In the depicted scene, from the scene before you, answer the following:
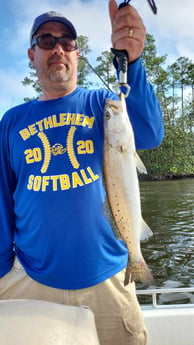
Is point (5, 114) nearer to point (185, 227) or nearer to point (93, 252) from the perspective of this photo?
point (93, 252)

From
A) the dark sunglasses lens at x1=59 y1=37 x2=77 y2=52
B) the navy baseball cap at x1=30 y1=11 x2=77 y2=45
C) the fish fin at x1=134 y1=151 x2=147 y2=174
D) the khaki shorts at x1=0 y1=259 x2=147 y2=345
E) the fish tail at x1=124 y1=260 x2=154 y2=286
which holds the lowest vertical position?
the khaki shorts at x1=0 y1=259 x2=147 y2=345

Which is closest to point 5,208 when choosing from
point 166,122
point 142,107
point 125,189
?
point 125,189

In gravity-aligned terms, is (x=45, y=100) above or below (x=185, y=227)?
above

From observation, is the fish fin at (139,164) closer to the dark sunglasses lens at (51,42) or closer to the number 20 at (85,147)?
the number 20 at (85,147)

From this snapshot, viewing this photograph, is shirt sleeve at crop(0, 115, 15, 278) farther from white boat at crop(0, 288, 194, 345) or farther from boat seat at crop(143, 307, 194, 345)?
boat seat at crop(143, 307, 194, 345)

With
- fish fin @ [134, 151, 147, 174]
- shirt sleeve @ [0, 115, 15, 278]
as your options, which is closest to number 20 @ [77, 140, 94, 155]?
fish fin @ [134, 151, 147, 174]

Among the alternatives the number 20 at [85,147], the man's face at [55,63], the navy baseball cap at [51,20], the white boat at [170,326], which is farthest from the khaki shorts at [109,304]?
the navy baseball cap at [51,20]

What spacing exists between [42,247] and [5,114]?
986 mm

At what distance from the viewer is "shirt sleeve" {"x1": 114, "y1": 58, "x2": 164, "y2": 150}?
188 centimetres

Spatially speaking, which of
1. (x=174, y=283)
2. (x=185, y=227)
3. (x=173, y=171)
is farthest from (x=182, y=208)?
(x=173, y=171)

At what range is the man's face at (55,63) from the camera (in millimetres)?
2047

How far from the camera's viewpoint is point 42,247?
1923mm

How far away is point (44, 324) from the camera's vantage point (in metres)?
1.23

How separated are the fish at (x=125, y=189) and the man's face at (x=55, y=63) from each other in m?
0.44
